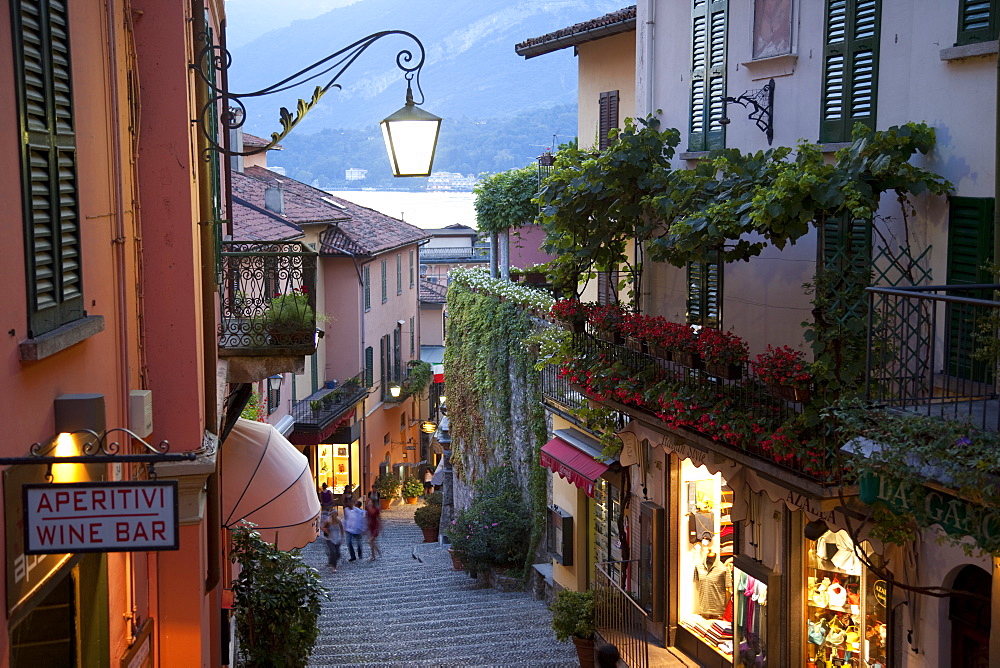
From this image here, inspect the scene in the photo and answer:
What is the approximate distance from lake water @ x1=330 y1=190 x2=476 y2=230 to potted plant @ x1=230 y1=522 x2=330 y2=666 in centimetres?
7092

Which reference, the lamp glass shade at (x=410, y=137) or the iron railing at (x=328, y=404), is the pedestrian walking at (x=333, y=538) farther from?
the lamp glass shade at (x=410, y=137)

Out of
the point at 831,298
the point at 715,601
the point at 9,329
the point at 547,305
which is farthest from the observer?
the point at 547,305

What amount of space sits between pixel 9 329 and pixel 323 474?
30925mm

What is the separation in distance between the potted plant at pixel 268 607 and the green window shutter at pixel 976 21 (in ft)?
28.0

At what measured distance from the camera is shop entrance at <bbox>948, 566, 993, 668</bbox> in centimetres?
838

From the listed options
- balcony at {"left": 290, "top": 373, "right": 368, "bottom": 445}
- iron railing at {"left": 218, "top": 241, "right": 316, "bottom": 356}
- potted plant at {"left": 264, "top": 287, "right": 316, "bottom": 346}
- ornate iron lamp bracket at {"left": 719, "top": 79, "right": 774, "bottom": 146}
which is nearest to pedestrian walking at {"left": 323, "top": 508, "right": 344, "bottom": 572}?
balcony at {"left": 290, "top": 373, "right": 368, "bottom": 445}

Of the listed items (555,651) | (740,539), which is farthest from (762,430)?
(555,651)

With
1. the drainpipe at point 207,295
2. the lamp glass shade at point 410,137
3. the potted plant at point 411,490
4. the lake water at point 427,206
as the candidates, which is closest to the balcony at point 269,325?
the drainpipe at point 207,295

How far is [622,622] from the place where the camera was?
1316 centimetres

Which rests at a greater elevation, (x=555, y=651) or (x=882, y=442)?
(x=882, y=442)

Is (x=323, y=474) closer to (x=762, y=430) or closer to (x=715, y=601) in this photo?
(x=715, y=601)

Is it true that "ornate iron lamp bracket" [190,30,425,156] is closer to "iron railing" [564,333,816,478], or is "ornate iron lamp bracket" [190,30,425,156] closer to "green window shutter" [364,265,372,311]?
"iron railing" [564,333,816,478]

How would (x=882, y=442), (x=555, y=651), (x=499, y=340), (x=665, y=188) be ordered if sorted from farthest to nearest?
(x=499, y=340) → (x=555, y=651) → (x=665, y=188) → (x=882, y=442)

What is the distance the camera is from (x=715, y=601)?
13.3m
